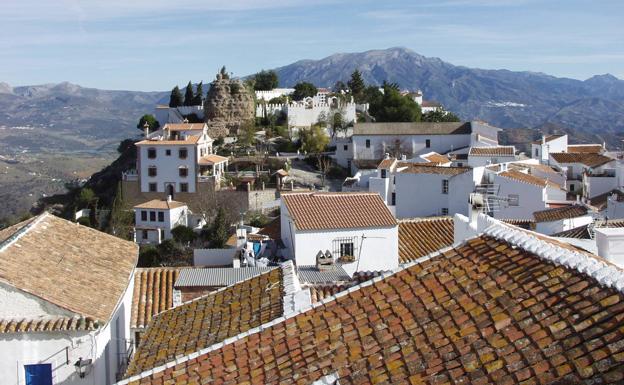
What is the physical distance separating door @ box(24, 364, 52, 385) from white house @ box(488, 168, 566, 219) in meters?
22.3

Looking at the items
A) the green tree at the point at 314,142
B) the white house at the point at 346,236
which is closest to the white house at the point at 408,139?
the green tree at the point at 314,142

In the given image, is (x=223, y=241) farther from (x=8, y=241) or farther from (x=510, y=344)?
(x=510, y=344)

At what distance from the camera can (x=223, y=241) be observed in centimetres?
3919

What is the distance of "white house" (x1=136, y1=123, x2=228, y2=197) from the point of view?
5172cm

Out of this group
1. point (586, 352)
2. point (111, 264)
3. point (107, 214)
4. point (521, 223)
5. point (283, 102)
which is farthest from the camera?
point (283, 102)

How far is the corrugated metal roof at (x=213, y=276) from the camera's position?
13.6m

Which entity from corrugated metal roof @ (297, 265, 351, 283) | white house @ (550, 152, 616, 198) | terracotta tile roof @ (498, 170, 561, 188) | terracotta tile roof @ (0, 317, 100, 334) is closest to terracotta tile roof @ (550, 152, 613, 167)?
white house @ (550, 152, 616, 198)

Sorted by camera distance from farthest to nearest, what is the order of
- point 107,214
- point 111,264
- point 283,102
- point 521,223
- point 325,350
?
point 283,102 < point 107,214 < point 521,223 < point 111,264 < point 325,350

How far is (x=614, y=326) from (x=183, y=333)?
17.1ft

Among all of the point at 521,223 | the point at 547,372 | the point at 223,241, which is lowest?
the point at 223,241

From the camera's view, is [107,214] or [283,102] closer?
[107,214]

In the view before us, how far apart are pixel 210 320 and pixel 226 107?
5435 centimetres

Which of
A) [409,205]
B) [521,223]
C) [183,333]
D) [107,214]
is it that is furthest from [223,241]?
[183,333]

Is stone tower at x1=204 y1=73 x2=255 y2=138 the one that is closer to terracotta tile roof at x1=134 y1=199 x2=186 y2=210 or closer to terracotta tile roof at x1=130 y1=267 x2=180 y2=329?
terracotta tile roof at x1=134 y1=199 x2=186 y2=210
